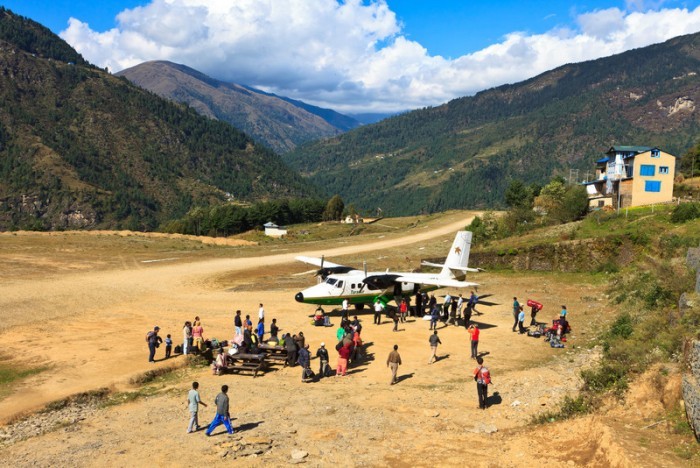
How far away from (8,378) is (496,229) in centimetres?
5665

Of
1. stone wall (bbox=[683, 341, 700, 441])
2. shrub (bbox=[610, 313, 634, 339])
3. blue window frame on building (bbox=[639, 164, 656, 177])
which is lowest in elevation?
shrub (bbox=[610, 313, 634, 339])

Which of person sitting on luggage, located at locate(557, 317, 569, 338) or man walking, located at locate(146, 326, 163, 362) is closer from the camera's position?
man walking, located at locate(146, 326, 163, 362)

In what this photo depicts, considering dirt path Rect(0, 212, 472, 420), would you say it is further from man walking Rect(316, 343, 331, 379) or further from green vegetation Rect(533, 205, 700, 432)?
green vegetation Rect(533, 205, 700, 432)

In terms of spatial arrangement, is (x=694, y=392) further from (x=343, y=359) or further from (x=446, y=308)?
(x=446, y=308)

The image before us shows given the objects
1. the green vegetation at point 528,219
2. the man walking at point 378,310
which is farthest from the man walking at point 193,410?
the green vegetation at point 528,219

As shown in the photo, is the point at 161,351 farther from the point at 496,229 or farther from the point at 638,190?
the point at 638,190

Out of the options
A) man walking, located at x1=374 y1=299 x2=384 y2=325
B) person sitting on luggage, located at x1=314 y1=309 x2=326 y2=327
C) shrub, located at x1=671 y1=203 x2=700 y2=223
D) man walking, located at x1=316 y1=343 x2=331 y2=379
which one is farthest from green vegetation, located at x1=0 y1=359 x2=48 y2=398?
shrub, located at x1=671 y1=203 x2=700 y2=223

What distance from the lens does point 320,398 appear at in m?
18.8

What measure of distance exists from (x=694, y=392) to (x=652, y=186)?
185ft

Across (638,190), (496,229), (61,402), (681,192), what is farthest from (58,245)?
(681,192)

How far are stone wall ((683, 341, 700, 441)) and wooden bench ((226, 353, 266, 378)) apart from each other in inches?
613

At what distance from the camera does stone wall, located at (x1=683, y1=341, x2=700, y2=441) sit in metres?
12.1

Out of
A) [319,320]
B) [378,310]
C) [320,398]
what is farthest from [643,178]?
[320,398]

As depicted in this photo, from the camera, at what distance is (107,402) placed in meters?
19.3
